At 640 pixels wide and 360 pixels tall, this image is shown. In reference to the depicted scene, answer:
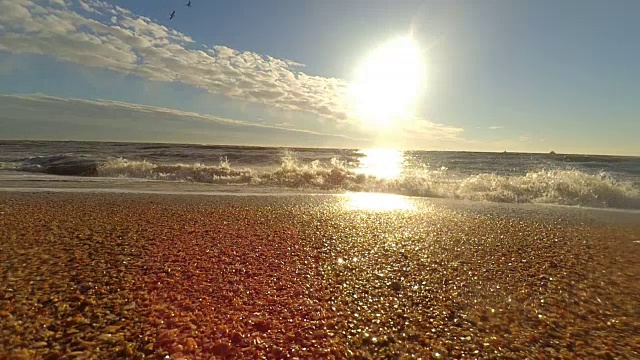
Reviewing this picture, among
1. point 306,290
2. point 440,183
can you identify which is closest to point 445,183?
point 440,183

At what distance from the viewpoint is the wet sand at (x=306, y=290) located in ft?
8.23

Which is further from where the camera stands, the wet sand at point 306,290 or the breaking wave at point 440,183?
the breaking wave at point 440,183

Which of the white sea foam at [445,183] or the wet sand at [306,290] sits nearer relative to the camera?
the wet sand at [306,290]

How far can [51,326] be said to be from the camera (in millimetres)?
2547

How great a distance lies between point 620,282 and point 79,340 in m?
5.42

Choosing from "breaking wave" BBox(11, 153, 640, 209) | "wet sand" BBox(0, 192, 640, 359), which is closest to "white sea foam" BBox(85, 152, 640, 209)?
"breaking wave" BBox(11, 153, 640, 209)

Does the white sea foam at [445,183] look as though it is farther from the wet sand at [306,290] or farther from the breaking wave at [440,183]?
the wet sand at [306,290]

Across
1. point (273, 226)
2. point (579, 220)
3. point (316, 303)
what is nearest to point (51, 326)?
point (316, 303)

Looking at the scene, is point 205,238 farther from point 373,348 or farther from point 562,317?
point 562,317

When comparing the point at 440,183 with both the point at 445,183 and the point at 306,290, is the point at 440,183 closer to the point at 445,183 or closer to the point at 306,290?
the point at 445,183

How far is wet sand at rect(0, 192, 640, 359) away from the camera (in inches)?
98.7

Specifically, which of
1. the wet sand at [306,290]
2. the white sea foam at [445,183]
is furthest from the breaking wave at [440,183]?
the wet sand at [306,290]

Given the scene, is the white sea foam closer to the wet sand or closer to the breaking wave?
the breaking wave

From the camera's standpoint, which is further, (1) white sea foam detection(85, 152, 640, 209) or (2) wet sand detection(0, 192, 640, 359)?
(1) white sea foam detection(85, 152, 640, 209)
